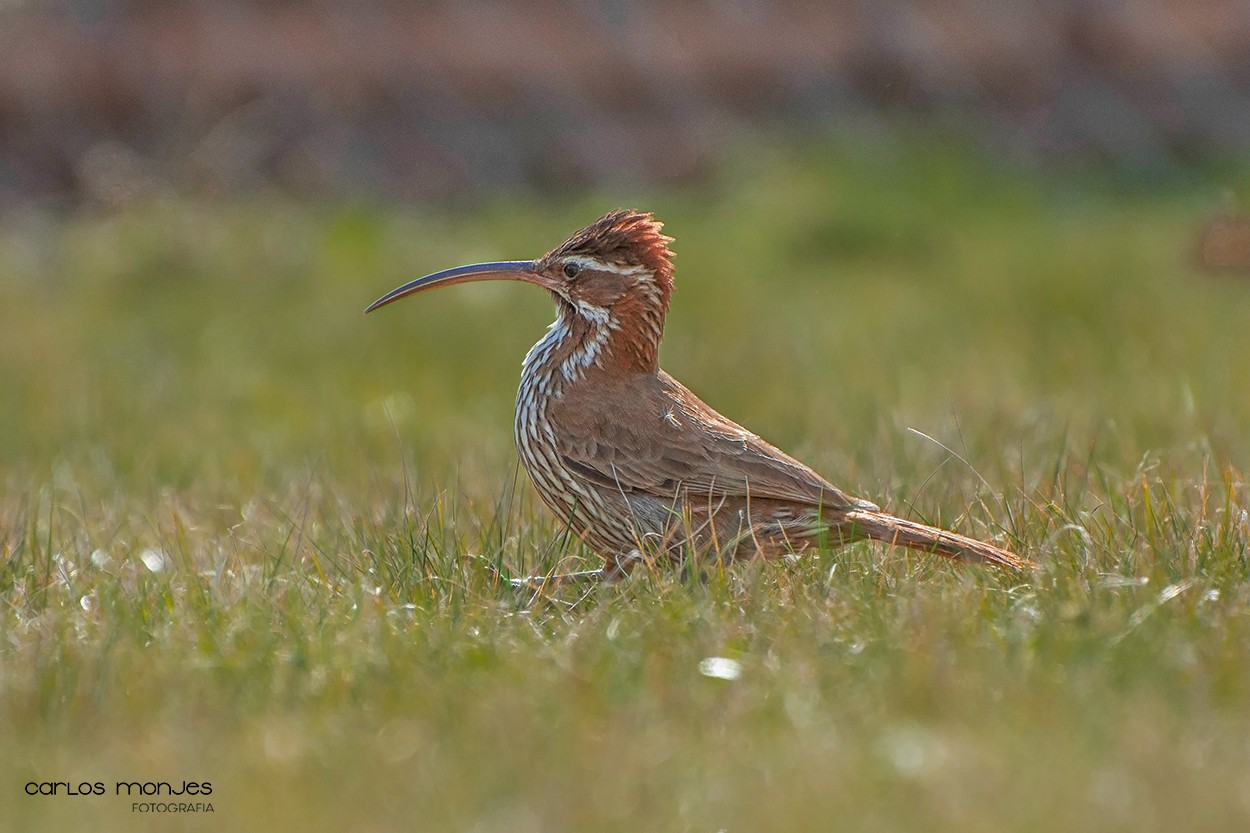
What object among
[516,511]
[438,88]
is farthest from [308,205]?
[516,511]

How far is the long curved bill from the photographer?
605 centimetres

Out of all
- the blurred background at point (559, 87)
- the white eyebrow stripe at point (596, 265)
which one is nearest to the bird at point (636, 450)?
the white eyebrow stripe at point (596, 265)

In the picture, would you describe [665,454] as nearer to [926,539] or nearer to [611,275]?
[611,275]

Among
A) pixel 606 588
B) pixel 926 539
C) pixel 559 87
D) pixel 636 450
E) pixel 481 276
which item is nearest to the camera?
pixel 606 588

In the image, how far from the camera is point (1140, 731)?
3.61 meters

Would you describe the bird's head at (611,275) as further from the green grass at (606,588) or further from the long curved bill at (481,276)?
the green grass at (606,588)

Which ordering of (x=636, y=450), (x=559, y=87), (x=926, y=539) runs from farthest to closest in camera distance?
(x=559, y=87), (x=636, y=450), (x=926, y=539)

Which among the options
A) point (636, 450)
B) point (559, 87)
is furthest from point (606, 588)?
point (559, 87)

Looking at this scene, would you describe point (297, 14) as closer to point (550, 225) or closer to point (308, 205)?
point (308, 205)

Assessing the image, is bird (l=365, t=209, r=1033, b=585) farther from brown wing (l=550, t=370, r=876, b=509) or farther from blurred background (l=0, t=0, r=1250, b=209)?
blurred background (l=0, t=0, r=1250, b=209)

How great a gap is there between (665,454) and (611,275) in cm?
69

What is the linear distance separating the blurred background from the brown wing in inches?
288

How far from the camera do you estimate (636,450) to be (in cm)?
566

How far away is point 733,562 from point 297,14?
9277mm
